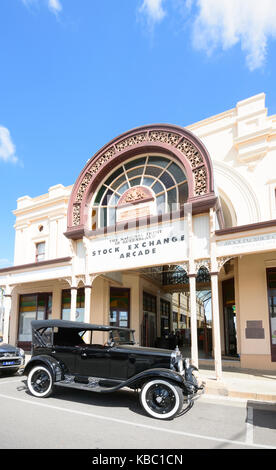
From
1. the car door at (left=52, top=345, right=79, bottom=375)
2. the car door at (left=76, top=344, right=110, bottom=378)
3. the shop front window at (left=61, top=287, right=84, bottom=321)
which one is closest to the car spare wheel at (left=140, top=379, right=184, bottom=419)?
the car door at (left=76, top=344, right=110, bottom=378)

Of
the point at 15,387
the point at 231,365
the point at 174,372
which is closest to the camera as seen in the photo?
the point at 174,372

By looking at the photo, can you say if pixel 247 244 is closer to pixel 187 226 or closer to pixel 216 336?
pixel 187 226

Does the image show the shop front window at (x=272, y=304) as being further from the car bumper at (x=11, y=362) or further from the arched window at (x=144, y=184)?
the car bumper at (x=11, y=362)

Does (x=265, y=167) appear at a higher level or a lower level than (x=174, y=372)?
higher

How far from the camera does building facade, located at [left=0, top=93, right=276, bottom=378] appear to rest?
32.6 ft

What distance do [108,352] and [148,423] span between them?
1709mm

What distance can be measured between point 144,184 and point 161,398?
312 inches

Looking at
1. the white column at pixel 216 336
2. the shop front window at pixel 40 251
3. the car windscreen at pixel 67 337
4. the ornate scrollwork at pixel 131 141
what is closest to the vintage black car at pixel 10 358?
the car windscreen at pixel 67 337

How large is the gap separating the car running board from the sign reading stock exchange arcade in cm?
Result: 461

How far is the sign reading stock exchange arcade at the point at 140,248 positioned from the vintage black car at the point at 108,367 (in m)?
3.24

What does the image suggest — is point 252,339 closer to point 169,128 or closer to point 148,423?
point 148,423

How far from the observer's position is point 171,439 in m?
4.65

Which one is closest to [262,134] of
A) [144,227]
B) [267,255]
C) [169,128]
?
[169,128]

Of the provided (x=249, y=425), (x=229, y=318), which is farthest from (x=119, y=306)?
(x=249, y=425)
